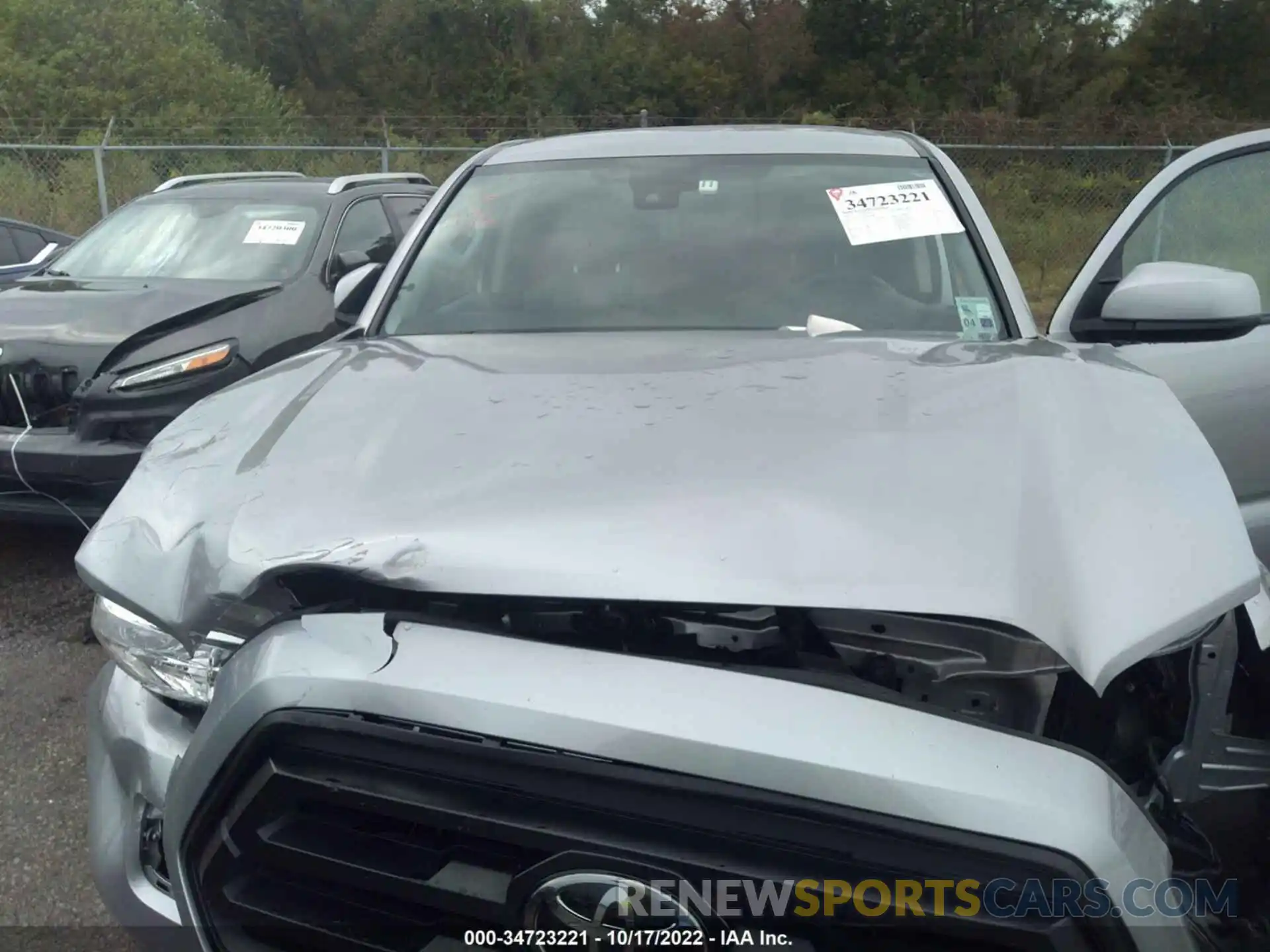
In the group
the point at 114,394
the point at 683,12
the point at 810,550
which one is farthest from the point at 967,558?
the point at 683,12

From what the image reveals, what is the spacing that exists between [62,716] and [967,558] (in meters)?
3.08

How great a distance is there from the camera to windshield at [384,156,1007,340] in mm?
2656

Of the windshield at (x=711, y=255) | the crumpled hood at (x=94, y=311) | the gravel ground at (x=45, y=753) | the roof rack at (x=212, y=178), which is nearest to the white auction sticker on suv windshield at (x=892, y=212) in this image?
the windshield at (x=711, y=255)

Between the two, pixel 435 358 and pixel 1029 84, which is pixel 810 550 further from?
pixel 1029 84

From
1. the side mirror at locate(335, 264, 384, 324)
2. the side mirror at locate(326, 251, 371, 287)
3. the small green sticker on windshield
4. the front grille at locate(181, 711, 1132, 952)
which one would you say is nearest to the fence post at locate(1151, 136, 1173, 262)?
the small green sticker on windshield

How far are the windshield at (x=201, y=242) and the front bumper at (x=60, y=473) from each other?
157cm

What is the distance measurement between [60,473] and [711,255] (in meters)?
2.72

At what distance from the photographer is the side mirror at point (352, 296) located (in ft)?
10.3

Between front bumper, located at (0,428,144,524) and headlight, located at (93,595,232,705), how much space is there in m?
2.45

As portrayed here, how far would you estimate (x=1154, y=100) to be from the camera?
27.4 m

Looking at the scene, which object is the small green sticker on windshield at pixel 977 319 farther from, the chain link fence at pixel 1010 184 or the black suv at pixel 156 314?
the chain link fence at pixel 1010 184

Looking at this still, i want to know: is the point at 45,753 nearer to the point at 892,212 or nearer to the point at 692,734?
the point at 692,734

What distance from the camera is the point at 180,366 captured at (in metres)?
4.30

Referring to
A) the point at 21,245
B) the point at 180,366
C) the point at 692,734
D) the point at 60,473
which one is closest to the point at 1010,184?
the point at 21,245
